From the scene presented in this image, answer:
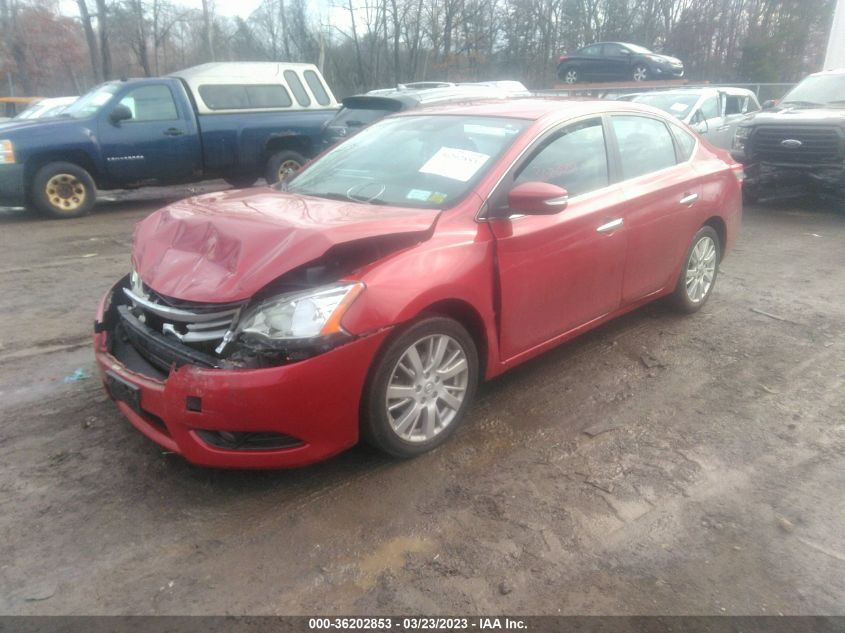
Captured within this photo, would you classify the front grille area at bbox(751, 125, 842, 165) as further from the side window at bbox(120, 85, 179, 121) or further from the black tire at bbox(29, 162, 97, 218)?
the black tire at bbox(29, 162, 97, 218)

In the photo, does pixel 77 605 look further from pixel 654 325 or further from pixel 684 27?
pixel 684 27

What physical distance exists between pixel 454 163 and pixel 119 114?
25.2 feet

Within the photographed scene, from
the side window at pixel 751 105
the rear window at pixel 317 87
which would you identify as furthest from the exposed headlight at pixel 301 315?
the side window at pixel 751 105

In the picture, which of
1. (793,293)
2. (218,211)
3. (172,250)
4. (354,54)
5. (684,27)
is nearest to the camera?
(172,250)

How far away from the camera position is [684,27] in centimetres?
3706

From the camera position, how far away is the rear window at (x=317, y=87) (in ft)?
39.2

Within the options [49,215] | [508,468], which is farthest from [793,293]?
[49,215]

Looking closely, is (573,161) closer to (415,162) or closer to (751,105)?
(415,162)

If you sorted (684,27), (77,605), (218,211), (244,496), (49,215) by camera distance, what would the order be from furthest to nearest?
(684,27), (49,215), (218,211), (244,496), (77,605)

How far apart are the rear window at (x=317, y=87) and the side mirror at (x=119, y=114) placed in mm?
3294

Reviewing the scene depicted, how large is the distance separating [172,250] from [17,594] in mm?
1564

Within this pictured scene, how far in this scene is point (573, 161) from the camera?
4113 millimetres

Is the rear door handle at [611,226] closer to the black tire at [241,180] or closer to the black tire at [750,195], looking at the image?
the black tire at [750,195]

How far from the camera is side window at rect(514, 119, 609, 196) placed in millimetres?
3865
